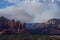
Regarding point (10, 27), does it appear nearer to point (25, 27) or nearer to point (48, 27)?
point (25, 27)

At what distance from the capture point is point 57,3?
82.4 inches

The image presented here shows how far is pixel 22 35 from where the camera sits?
2086mm

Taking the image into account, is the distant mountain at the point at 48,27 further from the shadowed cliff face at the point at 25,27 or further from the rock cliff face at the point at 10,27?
the rock cliff face at the point at 10,27

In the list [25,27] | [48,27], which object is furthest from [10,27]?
[48,27]

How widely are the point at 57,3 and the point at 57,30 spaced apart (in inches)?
12.1

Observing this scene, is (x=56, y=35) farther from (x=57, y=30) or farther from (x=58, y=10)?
(x=58, y=10)

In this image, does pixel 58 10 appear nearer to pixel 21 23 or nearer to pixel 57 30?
pixel 57 30

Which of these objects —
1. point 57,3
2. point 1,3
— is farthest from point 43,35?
point 1,3

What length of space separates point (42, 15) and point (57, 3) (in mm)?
219

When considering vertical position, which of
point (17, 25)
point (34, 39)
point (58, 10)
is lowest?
point (34, 39)

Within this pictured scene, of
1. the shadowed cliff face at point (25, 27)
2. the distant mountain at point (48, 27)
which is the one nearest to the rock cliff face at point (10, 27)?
the shadowed cliff face at point (25, 27)

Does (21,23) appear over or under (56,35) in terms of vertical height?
over

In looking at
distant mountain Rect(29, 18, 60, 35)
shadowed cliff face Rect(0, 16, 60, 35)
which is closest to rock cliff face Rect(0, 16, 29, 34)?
shadowed cliff face Rect(0, 16, 60, 35)

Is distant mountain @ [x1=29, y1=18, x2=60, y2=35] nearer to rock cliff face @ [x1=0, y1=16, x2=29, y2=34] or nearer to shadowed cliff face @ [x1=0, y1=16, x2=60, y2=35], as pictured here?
shadowed cliff face @ [x1=0, y1=16, x2=60, y2=35]
